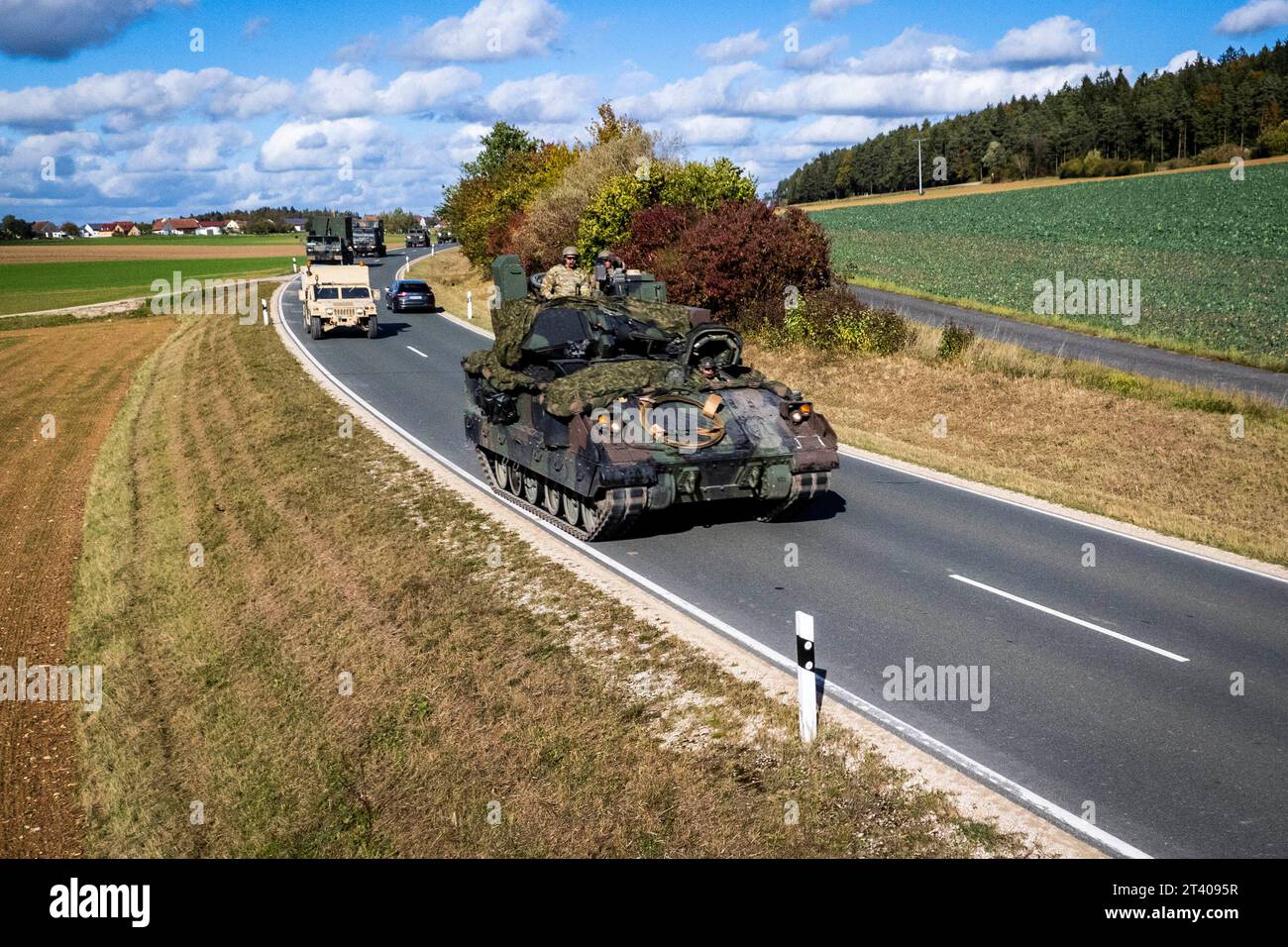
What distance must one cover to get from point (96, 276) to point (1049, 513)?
77.0 metres

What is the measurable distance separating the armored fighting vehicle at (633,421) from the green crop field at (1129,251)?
719 inches

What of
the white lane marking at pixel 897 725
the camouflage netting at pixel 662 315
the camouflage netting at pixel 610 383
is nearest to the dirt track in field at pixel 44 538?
the white lane marking at pixel 897 725

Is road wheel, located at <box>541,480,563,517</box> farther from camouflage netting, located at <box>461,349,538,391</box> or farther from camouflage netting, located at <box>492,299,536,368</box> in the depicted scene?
camouflage netting, located at <box>492,299,536,368</box>

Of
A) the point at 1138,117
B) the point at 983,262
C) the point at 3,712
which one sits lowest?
the point at 3,712

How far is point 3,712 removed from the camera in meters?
11.1

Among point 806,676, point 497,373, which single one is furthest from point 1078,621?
point 497,373

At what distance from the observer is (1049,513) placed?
13641 millimetres

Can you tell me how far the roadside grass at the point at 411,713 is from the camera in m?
6.70

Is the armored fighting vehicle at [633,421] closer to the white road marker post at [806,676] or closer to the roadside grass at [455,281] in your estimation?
the white road marker post at [806,676]

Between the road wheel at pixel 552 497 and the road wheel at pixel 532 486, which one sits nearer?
the road wheel at pixel 552 497

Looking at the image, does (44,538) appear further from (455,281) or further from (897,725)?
(455,281)
